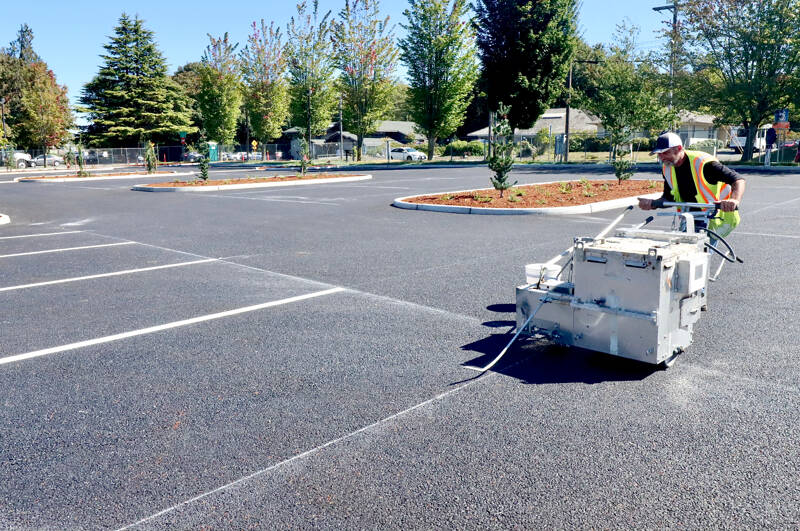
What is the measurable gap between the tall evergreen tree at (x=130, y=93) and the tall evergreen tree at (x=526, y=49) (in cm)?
3880

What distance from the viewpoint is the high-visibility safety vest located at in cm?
608

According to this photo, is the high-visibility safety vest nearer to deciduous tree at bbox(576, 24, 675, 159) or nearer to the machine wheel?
the machine wheel

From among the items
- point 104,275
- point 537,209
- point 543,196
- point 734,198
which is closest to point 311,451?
point 734,198

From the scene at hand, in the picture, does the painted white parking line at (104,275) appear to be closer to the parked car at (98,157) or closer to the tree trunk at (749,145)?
the tree trunk at (749,145)

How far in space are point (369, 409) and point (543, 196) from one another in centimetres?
1269

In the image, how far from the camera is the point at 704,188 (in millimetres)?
6105

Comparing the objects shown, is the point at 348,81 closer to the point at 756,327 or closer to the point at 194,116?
the point at 194,116

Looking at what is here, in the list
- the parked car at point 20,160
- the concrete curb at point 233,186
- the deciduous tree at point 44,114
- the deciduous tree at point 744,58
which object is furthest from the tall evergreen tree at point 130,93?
the deciduous tree at point 744,58

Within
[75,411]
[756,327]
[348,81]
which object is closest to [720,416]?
[756,327]

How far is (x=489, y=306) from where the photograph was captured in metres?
6.48

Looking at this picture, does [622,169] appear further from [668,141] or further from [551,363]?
[551,363]

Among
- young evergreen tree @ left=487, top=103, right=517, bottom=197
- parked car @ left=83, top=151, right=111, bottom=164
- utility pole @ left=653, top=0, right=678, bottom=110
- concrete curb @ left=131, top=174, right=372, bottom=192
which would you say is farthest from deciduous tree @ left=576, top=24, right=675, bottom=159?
parked car @ left=83, top=151, right=111, bottom=164

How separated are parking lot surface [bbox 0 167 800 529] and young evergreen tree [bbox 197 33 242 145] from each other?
56123 mm

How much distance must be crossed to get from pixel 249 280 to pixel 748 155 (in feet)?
117
